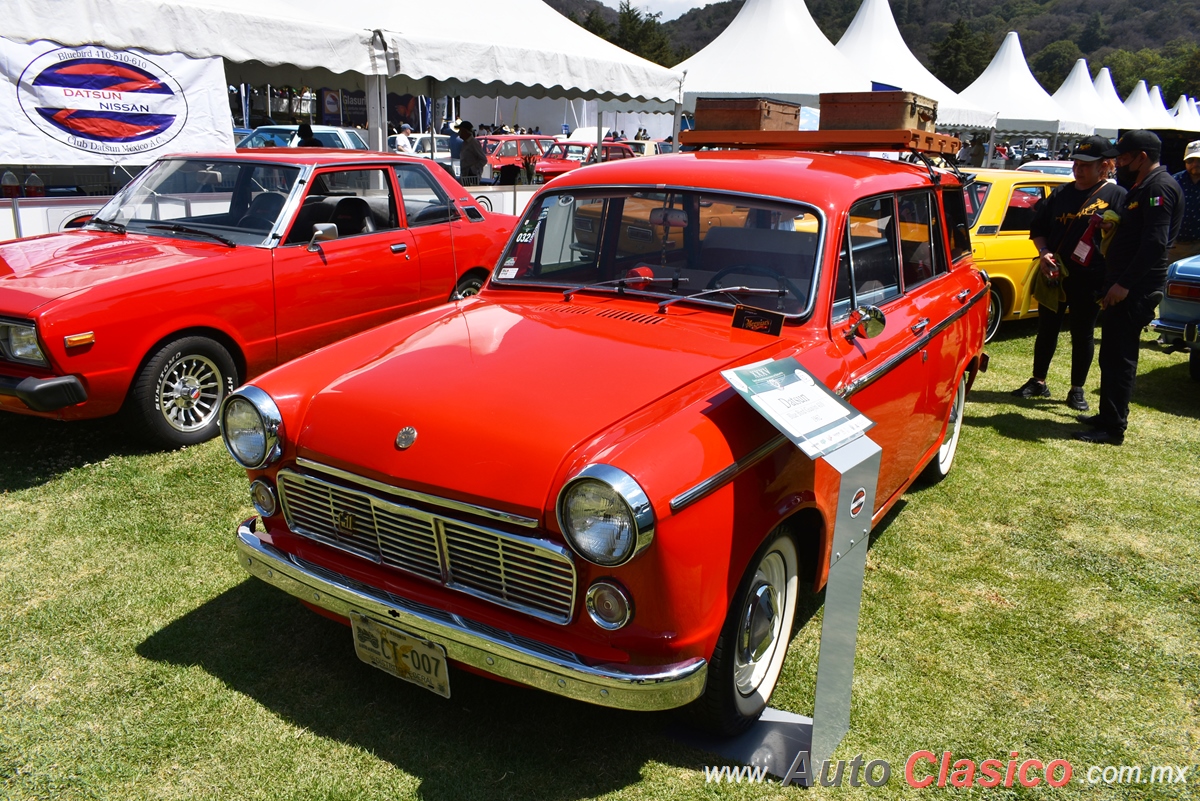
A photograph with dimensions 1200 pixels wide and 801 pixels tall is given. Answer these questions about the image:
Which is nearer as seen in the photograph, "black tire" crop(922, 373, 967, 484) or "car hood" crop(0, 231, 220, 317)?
"car hood" crop(0, 231, 220, 317)

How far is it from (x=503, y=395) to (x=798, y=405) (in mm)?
924

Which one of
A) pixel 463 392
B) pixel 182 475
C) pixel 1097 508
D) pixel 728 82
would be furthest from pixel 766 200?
pixel 728 82

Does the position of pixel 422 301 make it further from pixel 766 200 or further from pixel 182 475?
pixel 766 200

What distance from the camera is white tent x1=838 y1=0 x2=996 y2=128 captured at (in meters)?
22.9

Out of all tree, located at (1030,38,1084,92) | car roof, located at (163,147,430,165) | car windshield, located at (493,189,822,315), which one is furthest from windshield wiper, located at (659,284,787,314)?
tree, located at (1030,38,1084,92)

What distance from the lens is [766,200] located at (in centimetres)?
348

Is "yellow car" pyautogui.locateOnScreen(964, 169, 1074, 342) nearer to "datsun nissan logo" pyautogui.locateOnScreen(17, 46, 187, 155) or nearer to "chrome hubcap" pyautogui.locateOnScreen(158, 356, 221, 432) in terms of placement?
"chrome hubcap" pyautogui.locateOnScreen(158, 356, 221, 432)

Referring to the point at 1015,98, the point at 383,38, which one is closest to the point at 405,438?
the point at 383,38

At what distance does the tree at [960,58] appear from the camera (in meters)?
78.6

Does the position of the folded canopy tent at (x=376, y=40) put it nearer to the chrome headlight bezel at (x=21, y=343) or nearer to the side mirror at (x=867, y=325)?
the chrome headlight bezel at (x=21, y=343)

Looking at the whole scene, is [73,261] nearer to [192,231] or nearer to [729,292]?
[192,231]

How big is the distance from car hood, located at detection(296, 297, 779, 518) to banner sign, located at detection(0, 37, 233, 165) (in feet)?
21.9

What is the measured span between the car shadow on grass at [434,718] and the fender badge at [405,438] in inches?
36.2

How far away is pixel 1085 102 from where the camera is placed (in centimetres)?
3391
